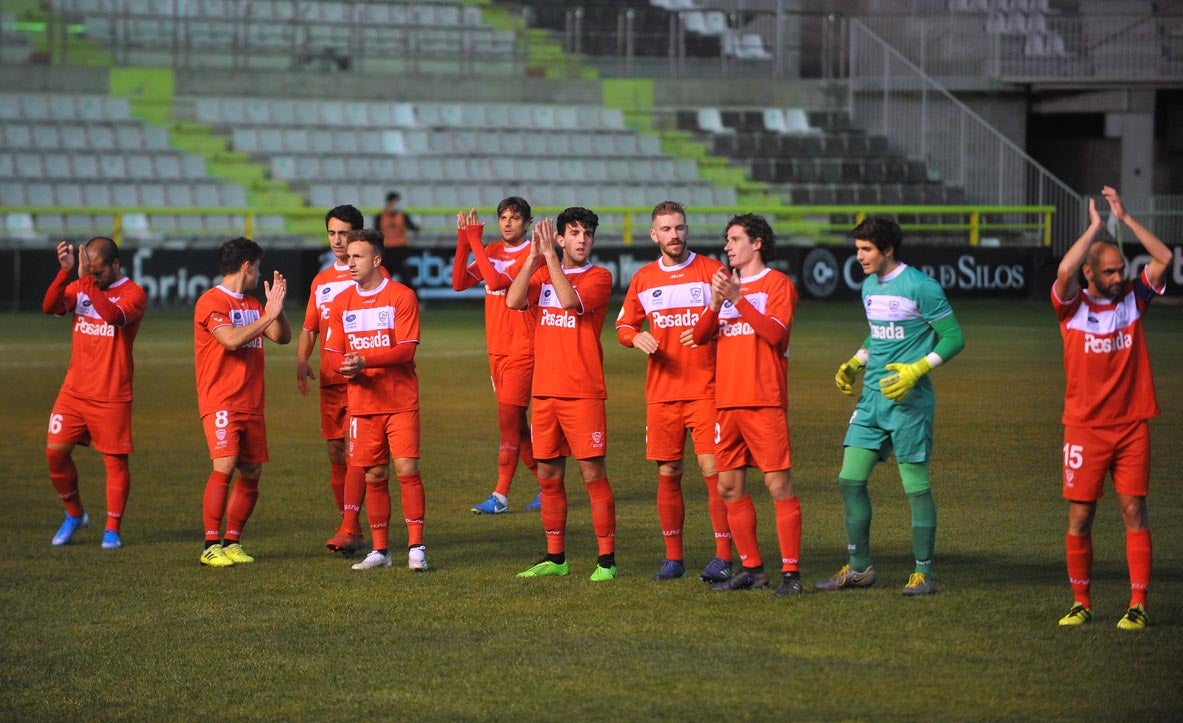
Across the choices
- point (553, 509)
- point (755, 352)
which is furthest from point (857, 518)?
point (553, 509)

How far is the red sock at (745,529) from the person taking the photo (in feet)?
26.6

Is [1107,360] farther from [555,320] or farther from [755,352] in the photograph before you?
[555,320]

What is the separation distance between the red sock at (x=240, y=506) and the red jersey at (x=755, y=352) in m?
2.86

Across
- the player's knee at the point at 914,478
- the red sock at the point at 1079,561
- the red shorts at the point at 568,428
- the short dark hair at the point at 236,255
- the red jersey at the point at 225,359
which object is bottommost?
the red sock at the point at 1079,561

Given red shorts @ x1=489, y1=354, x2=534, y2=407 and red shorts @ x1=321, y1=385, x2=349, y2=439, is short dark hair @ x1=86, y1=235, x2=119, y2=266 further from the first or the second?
red shorts @ x1=489, y1=354, x2=534, y2=407

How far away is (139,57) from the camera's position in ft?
111

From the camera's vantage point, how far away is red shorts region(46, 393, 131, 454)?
31.7 feet

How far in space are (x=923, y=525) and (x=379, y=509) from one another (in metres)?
2.93

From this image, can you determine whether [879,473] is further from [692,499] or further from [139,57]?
[139,57]

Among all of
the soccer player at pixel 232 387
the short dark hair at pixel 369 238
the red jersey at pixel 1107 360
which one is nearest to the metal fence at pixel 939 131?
the short dark hair at pixel 369 238

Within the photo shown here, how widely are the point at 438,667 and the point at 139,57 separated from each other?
29.5 meters

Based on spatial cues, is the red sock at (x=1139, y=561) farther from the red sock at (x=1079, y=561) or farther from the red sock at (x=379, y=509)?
the red sock at (x=379, y=509)

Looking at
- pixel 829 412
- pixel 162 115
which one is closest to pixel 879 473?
pixel 829 412

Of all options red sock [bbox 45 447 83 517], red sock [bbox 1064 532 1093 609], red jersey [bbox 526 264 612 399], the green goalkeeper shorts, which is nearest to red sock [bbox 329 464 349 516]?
red sock [bbox 45 447 83 517]
